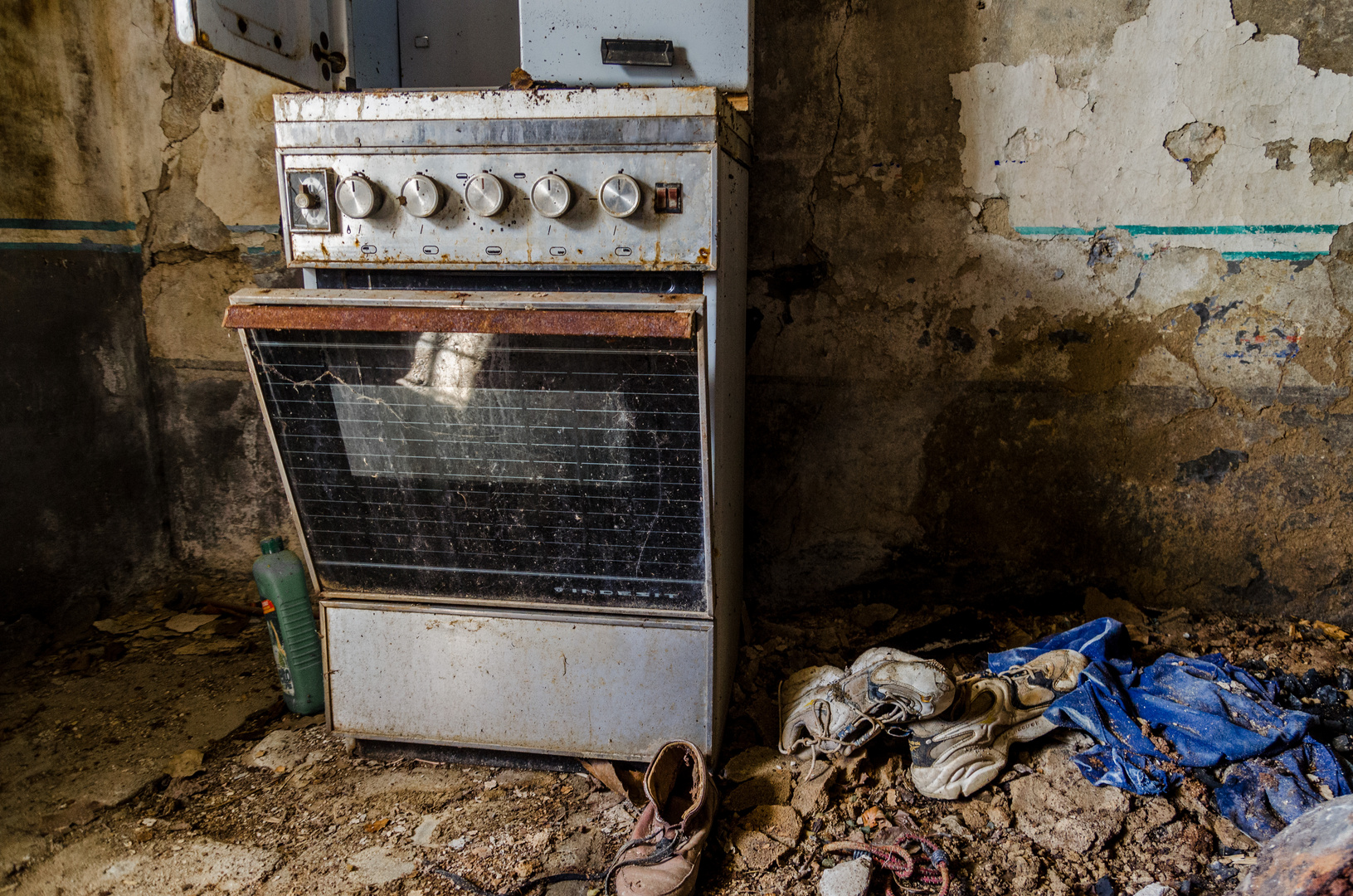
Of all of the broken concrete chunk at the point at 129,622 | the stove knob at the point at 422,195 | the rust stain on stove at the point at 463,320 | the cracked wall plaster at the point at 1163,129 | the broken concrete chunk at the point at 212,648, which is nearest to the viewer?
the rust stain on stove at the point at 463,320

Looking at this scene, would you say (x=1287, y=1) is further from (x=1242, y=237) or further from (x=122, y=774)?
(x=122, y=774)

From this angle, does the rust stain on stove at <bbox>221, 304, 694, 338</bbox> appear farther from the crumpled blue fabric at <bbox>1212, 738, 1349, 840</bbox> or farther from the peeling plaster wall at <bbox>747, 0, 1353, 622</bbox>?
the crumpled blue fabric at <bbox>1212, 738, 1349, 840</bbox>

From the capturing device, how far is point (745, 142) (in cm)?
191

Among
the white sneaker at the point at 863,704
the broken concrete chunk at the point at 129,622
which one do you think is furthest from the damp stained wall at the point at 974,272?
the white sneaker at the point at 863,704

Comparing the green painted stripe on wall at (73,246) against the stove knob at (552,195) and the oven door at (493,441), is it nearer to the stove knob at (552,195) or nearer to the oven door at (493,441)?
the oven door at (493,441)

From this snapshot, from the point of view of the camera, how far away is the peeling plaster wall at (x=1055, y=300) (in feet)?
6.79

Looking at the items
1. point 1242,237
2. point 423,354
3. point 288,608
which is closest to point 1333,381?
point 1242,237

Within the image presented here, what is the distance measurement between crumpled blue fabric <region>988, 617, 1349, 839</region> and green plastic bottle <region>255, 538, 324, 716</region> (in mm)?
1959

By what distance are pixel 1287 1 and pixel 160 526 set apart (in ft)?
12.7

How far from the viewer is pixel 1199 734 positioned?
1768 mm

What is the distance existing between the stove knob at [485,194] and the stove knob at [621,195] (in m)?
0.20

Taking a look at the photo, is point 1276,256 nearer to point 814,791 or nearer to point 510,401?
point 814,791

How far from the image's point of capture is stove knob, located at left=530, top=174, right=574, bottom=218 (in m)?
1.43

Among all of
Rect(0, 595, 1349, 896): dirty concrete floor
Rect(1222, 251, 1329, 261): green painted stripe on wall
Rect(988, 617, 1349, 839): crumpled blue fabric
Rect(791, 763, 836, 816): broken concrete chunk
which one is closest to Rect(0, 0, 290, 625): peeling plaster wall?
Rect(0, 595, 1349, 896): dirty concrete floor
